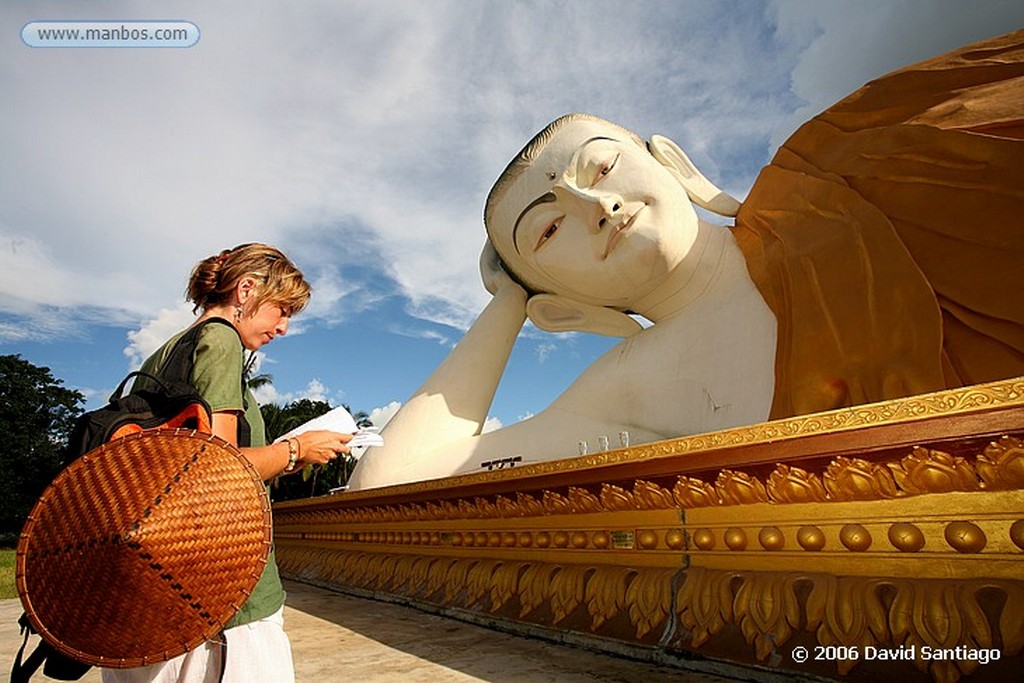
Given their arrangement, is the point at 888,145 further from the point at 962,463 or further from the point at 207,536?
the point at 207,536

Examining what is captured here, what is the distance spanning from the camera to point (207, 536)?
958 mm

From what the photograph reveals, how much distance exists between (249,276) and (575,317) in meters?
3.71

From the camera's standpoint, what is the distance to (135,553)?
891 mm

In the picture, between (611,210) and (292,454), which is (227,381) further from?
(611,210)

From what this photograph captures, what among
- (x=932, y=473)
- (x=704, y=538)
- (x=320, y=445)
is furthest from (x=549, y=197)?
(x=320, y=445)

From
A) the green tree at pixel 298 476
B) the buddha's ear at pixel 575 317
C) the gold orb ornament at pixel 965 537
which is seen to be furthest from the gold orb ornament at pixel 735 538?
the green tree at pixel 298 476

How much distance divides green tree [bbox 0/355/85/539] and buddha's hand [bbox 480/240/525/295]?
2230 centimetres

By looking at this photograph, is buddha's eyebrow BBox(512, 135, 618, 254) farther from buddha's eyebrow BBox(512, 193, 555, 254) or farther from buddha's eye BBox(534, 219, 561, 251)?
buddha's eye BBox(534, 219, 561, 251)

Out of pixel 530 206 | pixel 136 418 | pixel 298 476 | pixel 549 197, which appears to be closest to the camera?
pixel 136 418

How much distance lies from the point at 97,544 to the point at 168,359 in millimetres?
392

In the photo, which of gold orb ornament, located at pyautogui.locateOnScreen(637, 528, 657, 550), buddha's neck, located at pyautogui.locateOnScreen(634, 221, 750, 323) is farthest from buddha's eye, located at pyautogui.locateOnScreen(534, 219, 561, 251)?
gold orb ornament, located at pyautogui.locateOnScreen(637, 528, 657, 550)

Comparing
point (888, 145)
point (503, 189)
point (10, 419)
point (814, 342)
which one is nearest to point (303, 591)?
point (503, 189)

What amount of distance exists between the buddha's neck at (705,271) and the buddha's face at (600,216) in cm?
8

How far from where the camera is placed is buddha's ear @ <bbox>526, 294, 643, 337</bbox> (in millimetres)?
4730
